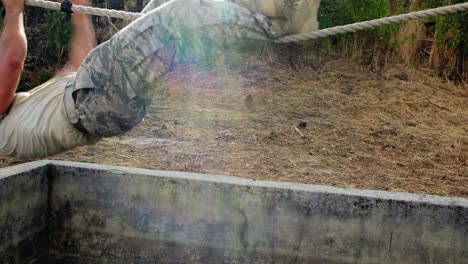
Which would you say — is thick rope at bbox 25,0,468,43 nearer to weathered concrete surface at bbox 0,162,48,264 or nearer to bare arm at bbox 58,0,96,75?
bare arm at bbox 58,0,96,75

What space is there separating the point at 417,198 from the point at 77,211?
5.96 ft

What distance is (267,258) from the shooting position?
9.46 ft

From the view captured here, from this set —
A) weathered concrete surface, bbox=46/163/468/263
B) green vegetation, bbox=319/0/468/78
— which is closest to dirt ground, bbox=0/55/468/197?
green vegetation, bbox=319/0/468/78

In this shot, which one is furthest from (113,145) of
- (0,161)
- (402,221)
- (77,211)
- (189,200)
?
(402,221)

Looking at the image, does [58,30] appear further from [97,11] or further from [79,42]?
[97,11]

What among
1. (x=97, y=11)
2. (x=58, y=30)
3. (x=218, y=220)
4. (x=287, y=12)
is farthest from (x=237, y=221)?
(x=58, y=30)

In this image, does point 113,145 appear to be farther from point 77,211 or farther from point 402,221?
point 402,221

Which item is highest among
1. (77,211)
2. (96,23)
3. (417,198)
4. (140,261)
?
(96,23)

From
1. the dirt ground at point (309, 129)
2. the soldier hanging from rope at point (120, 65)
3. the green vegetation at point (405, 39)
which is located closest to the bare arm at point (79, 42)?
the soldier hanging from rope at point (120, 65)

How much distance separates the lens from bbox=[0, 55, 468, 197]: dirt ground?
4094mm

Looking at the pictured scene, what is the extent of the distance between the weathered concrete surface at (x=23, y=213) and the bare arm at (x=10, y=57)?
485 millimetres

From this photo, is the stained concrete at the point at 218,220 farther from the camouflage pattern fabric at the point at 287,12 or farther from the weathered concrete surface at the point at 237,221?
the camouflage pattern fabric at the point at 287,12

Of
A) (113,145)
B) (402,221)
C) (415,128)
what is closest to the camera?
(402,221)

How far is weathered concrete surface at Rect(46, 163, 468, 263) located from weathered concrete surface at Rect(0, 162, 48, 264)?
8 centimetres
